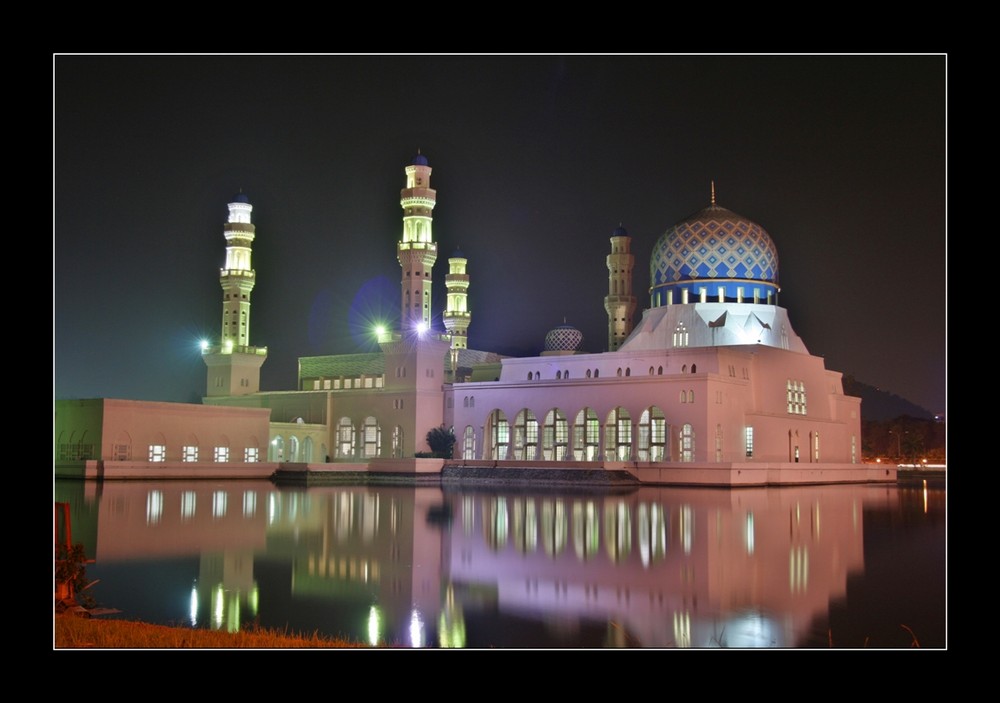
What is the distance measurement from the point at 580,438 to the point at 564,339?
6128 mm

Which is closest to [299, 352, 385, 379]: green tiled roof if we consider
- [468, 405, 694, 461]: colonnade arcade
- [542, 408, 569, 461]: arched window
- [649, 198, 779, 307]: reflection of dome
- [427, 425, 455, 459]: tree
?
[427, 425, 455, 459]: tree

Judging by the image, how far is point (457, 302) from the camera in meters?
40.6

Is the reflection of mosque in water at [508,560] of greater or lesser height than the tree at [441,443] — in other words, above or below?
below

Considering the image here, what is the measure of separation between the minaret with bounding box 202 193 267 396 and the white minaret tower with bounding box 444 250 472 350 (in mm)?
6739

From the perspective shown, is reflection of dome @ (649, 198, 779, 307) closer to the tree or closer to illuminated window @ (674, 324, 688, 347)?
illuminated window @ (674, 324, 688, 347)

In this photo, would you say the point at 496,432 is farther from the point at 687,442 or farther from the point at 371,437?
the point at 687,442

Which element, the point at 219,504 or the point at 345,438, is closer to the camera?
the point at 219,504

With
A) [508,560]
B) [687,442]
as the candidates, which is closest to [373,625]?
[508,560]

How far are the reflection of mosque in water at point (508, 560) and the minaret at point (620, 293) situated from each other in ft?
60.5

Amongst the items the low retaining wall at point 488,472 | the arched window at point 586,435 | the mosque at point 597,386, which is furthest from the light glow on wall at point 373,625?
the arched window at point 586,435

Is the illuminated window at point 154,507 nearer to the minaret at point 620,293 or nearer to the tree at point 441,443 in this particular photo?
the tree at point 441,443

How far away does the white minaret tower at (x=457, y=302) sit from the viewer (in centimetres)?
4009

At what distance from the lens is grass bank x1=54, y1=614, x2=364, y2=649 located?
6.38 meters
